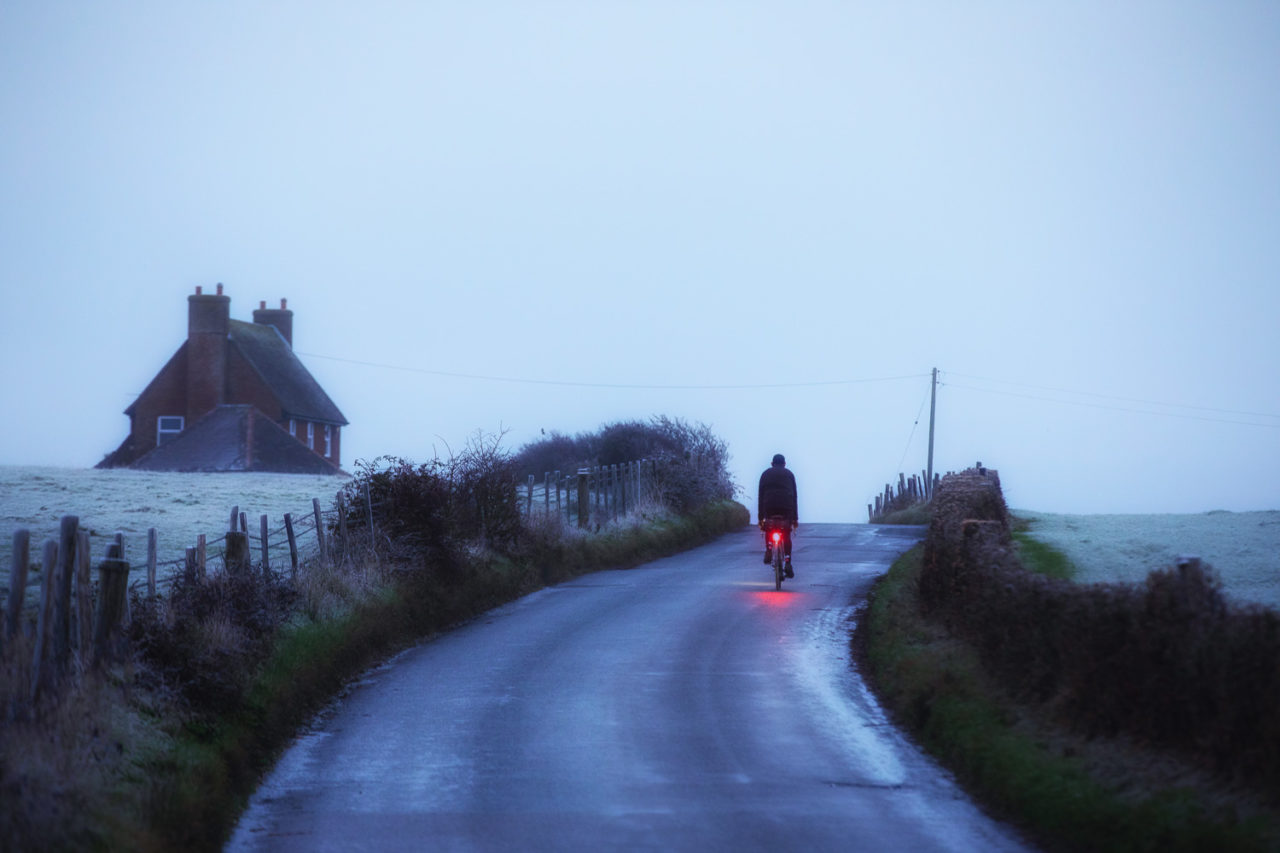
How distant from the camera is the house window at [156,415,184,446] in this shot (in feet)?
183

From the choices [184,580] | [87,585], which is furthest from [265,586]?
[87,585]

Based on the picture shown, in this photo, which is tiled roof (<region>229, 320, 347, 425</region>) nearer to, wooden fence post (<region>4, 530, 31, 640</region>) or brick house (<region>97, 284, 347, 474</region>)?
brick house (<region>97, 284, 347, 474</region>)

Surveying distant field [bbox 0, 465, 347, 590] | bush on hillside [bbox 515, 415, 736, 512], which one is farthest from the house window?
bush on hillside [bbox 515, 415, 736, 512]

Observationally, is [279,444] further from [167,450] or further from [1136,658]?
[1136,658]

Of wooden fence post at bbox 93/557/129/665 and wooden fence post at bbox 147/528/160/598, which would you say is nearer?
wooden fence post at bbox 93/557/129/665

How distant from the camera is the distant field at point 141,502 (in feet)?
74.8

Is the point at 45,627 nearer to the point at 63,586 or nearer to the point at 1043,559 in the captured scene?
the point at 63,586

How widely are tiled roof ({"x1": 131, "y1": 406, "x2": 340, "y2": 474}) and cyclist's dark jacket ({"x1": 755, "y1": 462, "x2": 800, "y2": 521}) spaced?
3386 cm

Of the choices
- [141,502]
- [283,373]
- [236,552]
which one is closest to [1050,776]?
[236,552]

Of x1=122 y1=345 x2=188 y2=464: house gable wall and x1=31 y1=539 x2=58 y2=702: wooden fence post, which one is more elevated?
x1=122 y1=345 x2=188 y2=464: house gable wall

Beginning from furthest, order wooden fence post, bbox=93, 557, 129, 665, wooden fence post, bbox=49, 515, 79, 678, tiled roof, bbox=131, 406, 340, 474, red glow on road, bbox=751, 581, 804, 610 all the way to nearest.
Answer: tiled roof, bbox=131, 406, 340, 474 < red glow on road, bbox=751, 581, 804, 610 < wooden fence post, bbox=93, 557, 129, 665 < wooden fence post, bbox=49, 515, 79, 678

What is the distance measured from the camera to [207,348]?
54.6 meters

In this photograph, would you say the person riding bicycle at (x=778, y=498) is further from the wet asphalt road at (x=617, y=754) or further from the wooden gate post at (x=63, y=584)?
the wooden gate post at (x=63, y=584)

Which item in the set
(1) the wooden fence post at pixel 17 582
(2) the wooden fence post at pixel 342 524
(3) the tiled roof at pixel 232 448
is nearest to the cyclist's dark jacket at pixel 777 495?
(2) the wooden fence post at pixel 342 524
